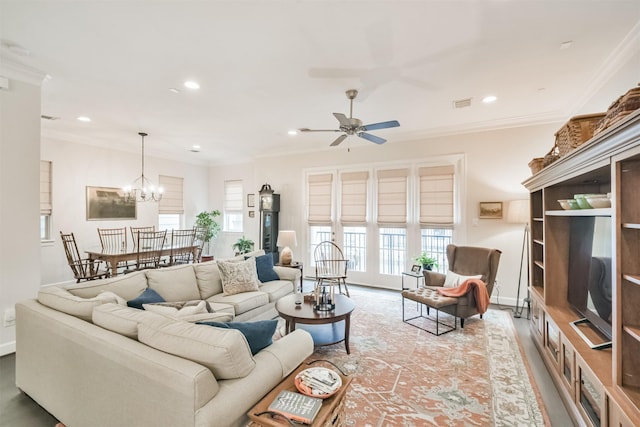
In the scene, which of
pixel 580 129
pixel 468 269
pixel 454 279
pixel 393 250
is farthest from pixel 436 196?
pixel 580 129

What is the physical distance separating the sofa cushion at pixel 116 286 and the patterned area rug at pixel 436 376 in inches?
71.6

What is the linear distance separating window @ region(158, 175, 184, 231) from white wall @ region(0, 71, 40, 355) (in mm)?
3847

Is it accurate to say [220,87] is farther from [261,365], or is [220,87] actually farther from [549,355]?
[549,355]

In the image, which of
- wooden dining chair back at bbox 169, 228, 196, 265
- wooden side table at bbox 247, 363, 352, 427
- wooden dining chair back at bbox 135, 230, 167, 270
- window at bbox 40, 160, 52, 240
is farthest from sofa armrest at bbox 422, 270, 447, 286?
window at bbox 40, 160, 52, 240

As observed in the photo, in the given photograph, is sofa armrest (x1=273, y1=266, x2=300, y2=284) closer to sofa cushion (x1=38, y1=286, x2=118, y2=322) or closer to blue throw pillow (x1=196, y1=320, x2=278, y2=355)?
sofa cushion (x1=38, y1=286, x2=118, y2=322)

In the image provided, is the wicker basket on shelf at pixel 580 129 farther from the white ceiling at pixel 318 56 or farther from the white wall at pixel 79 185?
the white wall at pixel 79 185

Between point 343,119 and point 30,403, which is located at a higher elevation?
point 343,119

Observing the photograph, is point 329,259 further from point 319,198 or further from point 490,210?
point 490,210

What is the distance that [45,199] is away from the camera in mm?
5004

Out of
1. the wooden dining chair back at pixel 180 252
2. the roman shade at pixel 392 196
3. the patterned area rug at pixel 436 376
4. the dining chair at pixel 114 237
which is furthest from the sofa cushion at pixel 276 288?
the dining chair at pixel 114 237

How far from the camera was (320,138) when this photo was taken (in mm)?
5605

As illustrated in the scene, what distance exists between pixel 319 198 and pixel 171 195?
383 cm

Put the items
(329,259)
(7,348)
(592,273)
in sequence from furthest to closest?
1. (329,259)
2. (7,348)
3. (592,273)

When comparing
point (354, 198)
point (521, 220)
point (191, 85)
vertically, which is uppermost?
point (191, 85)
